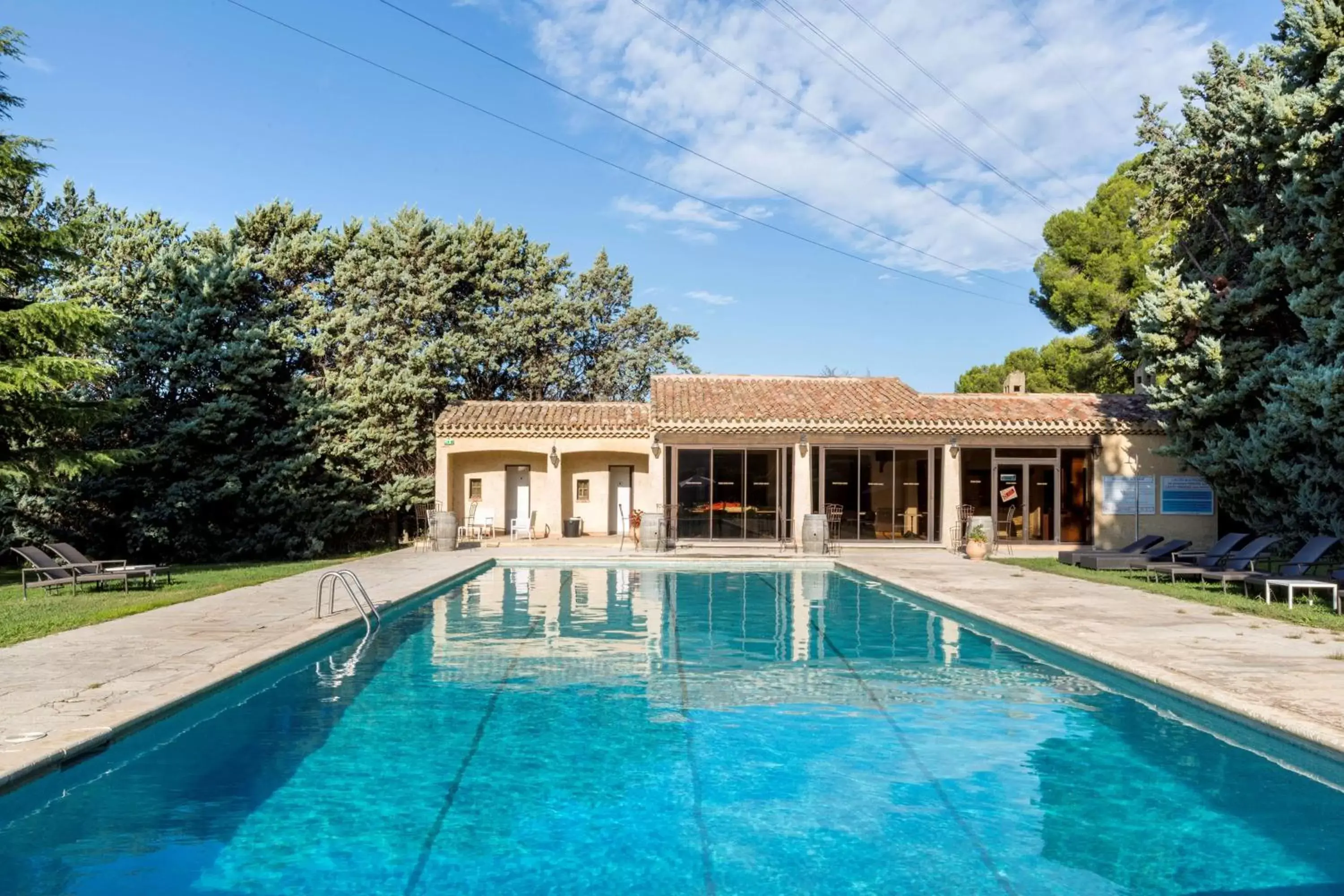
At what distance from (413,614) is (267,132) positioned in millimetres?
11875

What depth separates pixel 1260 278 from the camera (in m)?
17.8

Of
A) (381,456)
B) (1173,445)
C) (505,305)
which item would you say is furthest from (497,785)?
(505,305)

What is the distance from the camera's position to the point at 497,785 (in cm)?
601

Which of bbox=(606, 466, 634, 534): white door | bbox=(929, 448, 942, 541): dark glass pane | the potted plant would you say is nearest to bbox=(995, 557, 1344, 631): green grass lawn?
the potted plant

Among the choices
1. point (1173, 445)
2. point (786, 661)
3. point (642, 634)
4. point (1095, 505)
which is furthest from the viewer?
point (1095, 505)

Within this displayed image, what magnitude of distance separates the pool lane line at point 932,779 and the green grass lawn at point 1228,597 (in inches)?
207

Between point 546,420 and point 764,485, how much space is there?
20.3ft

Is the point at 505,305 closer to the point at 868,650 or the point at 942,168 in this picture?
the point at 942,168

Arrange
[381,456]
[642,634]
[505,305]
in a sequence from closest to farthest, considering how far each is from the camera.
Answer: [642,634] < [381,456] < [505,305]

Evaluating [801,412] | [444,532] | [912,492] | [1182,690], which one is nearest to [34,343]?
[444,532]

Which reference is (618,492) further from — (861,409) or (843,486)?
(861,409)

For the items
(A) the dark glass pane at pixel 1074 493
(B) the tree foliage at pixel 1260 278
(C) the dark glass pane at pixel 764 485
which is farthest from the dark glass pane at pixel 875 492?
(B) the tree foliage at pixel 1260 278

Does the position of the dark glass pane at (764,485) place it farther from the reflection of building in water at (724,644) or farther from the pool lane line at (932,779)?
the pool lane line at (932,779)

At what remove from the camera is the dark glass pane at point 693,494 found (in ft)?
77.0
